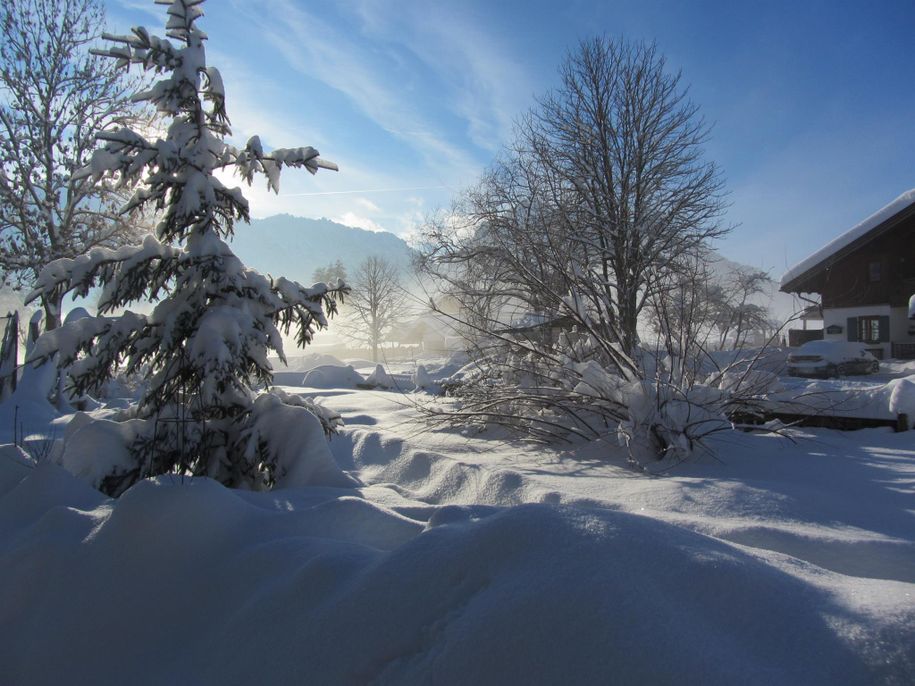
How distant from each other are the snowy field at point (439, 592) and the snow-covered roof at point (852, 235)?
77.6 feet

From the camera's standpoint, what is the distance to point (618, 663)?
117 centimetres

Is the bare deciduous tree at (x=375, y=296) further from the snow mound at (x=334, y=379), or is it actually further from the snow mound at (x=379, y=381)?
the snow mound at (x=379, y=381)

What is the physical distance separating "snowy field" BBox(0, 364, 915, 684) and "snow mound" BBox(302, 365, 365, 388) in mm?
14118

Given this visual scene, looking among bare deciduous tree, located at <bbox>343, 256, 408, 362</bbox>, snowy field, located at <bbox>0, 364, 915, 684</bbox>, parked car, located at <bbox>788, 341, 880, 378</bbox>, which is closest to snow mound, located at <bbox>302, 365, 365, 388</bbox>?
parked car, located at <bbox>788, 341, 880, 378</bbox>

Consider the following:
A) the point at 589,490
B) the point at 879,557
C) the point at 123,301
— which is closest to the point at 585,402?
the point at 589,490

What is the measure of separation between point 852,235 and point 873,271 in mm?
3110

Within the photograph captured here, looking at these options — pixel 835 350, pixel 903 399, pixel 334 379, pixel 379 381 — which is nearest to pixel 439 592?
pixel 903 399

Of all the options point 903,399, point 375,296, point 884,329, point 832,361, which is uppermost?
point 375,296

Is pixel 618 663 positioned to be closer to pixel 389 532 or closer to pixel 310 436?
pixel 389 532

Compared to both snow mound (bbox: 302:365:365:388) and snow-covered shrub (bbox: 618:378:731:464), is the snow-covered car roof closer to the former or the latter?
snow-covered shrub (bbox: 618:378:731:464)

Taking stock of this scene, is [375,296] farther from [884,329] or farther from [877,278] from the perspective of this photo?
[884,329]

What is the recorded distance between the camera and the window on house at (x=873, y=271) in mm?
24359

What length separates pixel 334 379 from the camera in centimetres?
1738

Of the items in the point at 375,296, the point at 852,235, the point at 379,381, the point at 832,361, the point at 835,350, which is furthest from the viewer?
the point at 375,296
